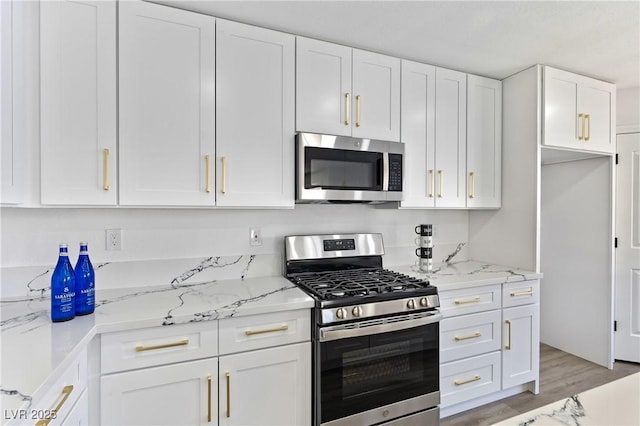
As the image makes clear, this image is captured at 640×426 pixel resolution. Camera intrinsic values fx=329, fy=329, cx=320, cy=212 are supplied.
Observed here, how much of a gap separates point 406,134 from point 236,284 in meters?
1.53

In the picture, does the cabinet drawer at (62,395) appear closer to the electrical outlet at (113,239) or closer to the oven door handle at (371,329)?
the electrical outlet at (113,239)

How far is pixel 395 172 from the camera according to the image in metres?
2.25

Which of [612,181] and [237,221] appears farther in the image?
[612,181]

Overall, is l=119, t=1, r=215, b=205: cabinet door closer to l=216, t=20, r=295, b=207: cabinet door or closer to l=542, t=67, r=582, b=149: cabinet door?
l=216, t=20, r=295, b=207: cabinet door

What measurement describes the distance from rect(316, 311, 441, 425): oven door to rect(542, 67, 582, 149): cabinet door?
169 cm

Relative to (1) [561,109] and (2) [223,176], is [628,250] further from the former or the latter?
(2) [223,176]

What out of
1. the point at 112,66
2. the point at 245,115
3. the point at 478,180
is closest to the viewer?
the point at 112,66

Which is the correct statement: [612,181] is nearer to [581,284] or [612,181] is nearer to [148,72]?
[581,284]

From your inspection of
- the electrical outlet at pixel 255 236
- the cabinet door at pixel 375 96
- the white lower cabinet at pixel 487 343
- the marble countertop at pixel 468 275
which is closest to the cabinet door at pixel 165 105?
the electrical outlet at pixel 255 236

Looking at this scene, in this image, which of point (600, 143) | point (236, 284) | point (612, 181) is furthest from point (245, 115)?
point (612, 181)

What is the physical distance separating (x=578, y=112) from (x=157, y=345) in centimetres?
324

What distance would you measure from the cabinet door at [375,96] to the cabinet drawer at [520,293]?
52.0 inches

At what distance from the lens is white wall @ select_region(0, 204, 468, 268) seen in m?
1.71

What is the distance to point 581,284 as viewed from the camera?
298cm
